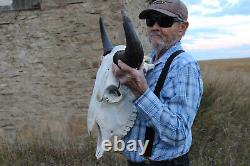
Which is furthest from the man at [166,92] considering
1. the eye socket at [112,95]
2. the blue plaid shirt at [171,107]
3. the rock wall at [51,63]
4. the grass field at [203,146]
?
the rock wall at [51,63]

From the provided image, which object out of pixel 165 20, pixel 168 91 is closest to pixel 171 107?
pixel 168 91

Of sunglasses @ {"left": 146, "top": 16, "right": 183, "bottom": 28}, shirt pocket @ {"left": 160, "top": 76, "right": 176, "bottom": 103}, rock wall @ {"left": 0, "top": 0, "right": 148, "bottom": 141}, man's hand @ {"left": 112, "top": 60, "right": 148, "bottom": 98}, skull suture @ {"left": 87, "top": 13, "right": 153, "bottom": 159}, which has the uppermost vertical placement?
sunglasses @ {"left": 146, "top": 16, "right": 183, "bottom": 28}

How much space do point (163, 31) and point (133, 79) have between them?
16.9 inches

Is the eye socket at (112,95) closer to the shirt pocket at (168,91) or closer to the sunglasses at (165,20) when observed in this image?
the shirt pocket at (168,91)

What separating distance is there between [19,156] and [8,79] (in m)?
1.50

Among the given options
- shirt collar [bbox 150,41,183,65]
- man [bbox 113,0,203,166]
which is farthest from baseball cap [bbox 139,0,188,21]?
shirt collar [bbox 150,41,183,65]

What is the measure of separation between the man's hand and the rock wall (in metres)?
4.37

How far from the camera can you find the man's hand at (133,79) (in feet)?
7.25

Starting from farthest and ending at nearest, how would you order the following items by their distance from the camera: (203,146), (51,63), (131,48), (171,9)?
(51,63) → (203,146) → (171,9) → (131,48)

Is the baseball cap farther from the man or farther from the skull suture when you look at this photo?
the skull suture

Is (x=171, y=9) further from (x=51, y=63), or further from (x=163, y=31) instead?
(x=51, y=63)

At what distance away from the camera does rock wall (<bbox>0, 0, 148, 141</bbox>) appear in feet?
22.2

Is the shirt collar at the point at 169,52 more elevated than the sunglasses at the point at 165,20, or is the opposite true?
the sunglasses at the point at 165,20

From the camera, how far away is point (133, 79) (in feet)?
7.27
